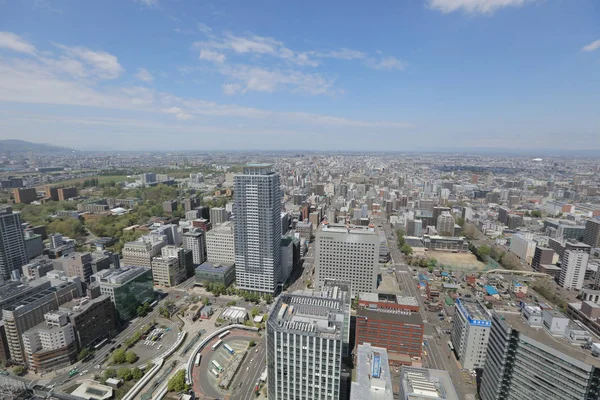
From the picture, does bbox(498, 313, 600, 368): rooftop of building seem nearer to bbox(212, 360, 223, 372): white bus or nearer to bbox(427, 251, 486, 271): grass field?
bbox(212, 360, 223, 372): white bus

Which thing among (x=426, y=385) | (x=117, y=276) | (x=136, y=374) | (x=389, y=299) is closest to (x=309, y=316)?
(x=426, y=385)

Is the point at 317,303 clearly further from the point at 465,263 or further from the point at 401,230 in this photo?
the point at 401,230

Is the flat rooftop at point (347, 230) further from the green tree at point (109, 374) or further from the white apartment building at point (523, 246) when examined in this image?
the white apartment building at point (523, 246)

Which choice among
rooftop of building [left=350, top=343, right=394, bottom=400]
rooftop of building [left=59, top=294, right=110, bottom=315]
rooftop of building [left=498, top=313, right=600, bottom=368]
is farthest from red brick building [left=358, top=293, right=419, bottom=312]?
rooftop of building [left=59, top=294, right=110, bottom=315]

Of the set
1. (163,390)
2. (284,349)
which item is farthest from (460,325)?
(163,390)

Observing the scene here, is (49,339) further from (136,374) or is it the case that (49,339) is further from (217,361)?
(217,361)
